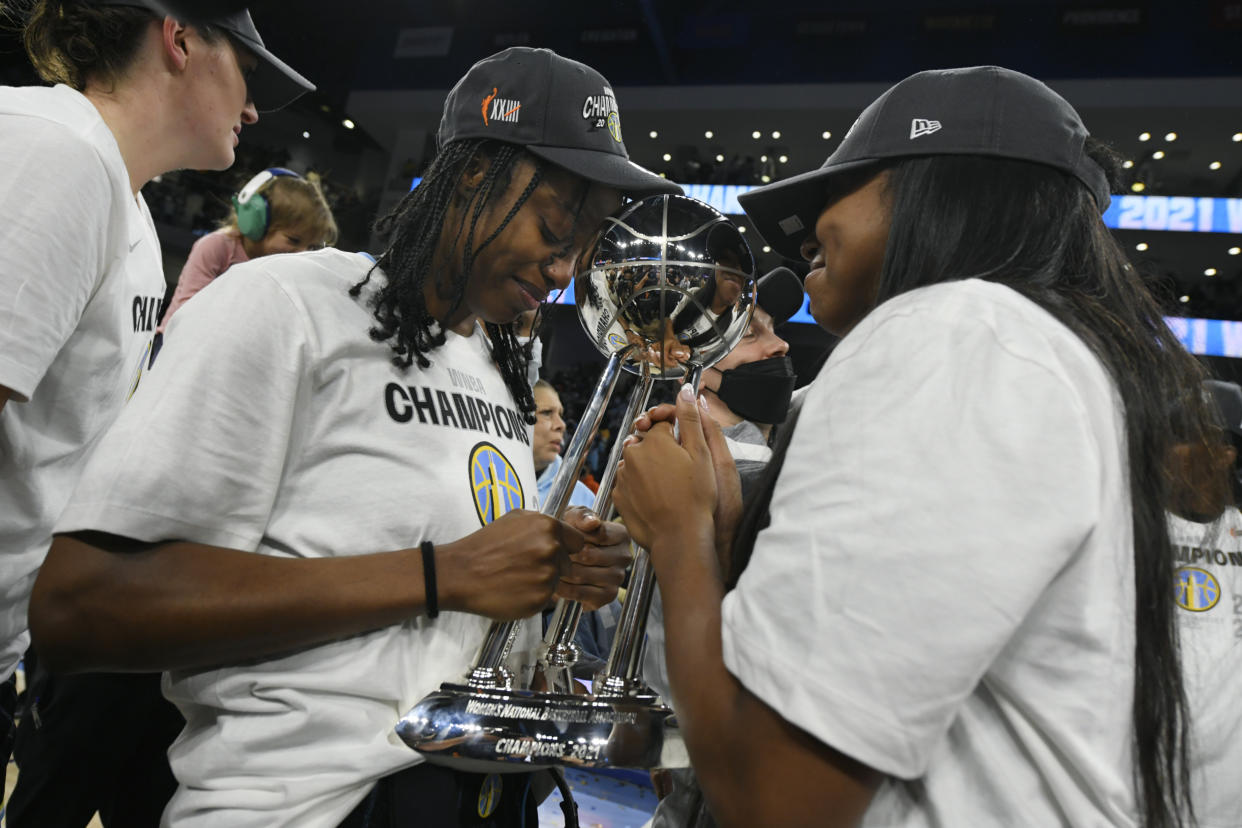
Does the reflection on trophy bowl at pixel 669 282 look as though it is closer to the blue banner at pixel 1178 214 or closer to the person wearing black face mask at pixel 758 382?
the person wearing black face mask at pixel 758 382

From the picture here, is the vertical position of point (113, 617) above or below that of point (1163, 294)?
below

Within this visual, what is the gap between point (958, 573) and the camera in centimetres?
57

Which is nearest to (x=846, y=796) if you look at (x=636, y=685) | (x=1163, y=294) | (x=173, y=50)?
(x=636, y=685)

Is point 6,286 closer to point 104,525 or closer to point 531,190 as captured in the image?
point 104,525

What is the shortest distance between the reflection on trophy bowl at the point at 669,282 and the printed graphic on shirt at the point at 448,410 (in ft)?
0.66

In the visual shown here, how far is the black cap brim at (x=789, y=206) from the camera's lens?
1077 mm

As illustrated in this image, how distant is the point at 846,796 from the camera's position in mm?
600

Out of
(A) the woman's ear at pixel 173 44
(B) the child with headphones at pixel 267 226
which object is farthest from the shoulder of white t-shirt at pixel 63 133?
(B) the child with headphones at pixel 267 226

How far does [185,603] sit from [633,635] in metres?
0.50

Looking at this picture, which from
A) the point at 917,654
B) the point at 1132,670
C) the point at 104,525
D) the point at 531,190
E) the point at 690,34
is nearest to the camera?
the point at 917,654

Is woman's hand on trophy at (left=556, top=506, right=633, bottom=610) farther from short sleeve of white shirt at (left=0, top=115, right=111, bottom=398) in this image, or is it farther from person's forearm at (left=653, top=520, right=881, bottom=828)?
short sleeve of white shirt at (left=0, top=115, right=111, bottom=398)

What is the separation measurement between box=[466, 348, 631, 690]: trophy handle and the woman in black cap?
0.84 ft

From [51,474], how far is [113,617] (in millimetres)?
535

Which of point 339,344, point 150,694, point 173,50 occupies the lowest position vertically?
point 150,694
